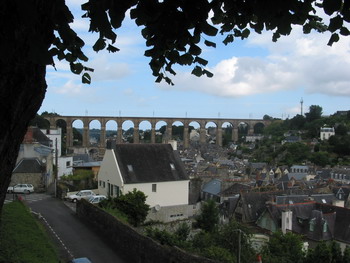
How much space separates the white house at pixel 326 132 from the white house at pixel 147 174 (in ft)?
254

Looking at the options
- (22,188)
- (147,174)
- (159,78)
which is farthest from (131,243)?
(22,188)

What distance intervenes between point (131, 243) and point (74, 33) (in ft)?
30.8

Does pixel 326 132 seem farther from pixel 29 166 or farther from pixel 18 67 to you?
pixel 18 67

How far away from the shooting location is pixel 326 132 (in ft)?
295

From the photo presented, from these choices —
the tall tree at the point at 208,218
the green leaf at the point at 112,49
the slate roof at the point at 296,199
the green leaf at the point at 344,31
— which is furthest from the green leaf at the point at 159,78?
the slate roof at the point at 296,199

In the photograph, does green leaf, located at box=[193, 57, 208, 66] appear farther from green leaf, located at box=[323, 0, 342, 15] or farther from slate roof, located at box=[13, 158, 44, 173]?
slate roof, located at box=[13, 158, 44, 173]

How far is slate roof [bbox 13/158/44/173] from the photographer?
2391cm

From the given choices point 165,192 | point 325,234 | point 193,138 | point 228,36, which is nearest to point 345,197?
point 325,234

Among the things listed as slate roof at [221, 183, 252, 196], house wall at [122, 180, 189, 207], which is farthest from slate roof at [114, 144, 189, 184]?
slate roof at [221, 183, 252, 196]

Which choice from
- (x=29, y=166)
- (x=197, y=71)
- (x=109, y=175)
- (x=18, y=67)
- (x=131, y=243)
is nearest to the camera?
(x=18, y=67)

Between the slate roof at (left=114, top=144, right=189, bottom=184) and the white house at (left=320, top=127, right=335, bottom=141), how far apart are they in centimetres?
7733

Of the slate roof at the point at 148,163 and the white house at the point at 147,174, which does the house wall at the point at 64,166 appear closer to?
the white house at the point at 147,174

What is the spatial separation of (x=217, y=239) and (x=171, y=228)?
326 cm

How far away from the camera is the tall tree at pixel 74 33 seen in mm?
1525
